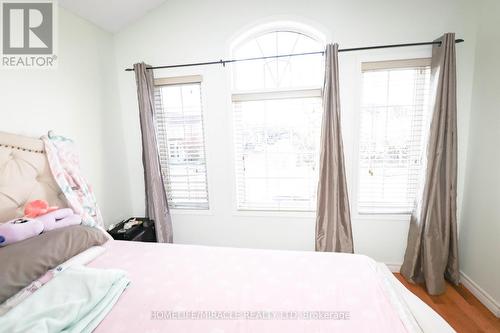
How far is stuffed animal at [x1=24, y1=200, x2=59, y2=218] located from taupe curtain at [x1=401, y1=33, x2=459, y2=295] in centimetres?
269

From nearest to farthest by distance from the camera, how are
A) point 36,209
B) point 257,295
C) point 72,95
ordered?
point 257,295
point 36,209
point 72,95

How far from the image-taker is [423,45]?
6.09ft

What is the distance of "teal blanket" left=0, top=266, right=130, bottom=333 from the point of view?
771 millimetres

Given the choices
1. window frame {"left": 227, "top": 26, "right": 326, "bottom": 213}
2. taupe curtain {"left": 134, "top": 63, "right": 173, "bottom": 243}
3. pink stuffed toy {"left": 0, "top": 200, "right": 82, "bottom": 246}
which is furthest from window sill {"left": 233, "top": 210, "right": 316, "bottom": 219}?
pink stuffed toy {"left": 0, "top": 200, "right": 82, "bottom": 246}

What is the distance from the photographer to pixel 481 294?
1.77 m

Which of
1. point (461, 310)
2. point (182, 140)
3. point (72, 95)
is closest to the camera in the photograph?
point (461, 310)

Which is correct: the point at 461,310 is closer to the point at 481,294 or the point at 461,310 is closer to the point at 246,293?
the point at 481,294

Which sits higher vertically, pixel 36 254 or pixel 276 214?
pixel 36 254

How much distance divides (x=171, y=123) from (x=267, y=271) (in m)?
1.75

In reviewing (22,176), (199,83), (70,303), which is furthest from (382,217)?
(22,176)

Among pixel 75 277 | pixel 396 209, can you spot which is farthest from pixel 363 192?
pixel 75 277

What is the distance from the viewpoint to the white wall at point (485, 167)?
1656 mm

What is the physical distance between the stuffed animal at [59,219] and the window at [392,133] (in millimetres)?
2271

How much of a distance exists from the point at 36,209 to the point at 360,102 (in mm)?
2443
